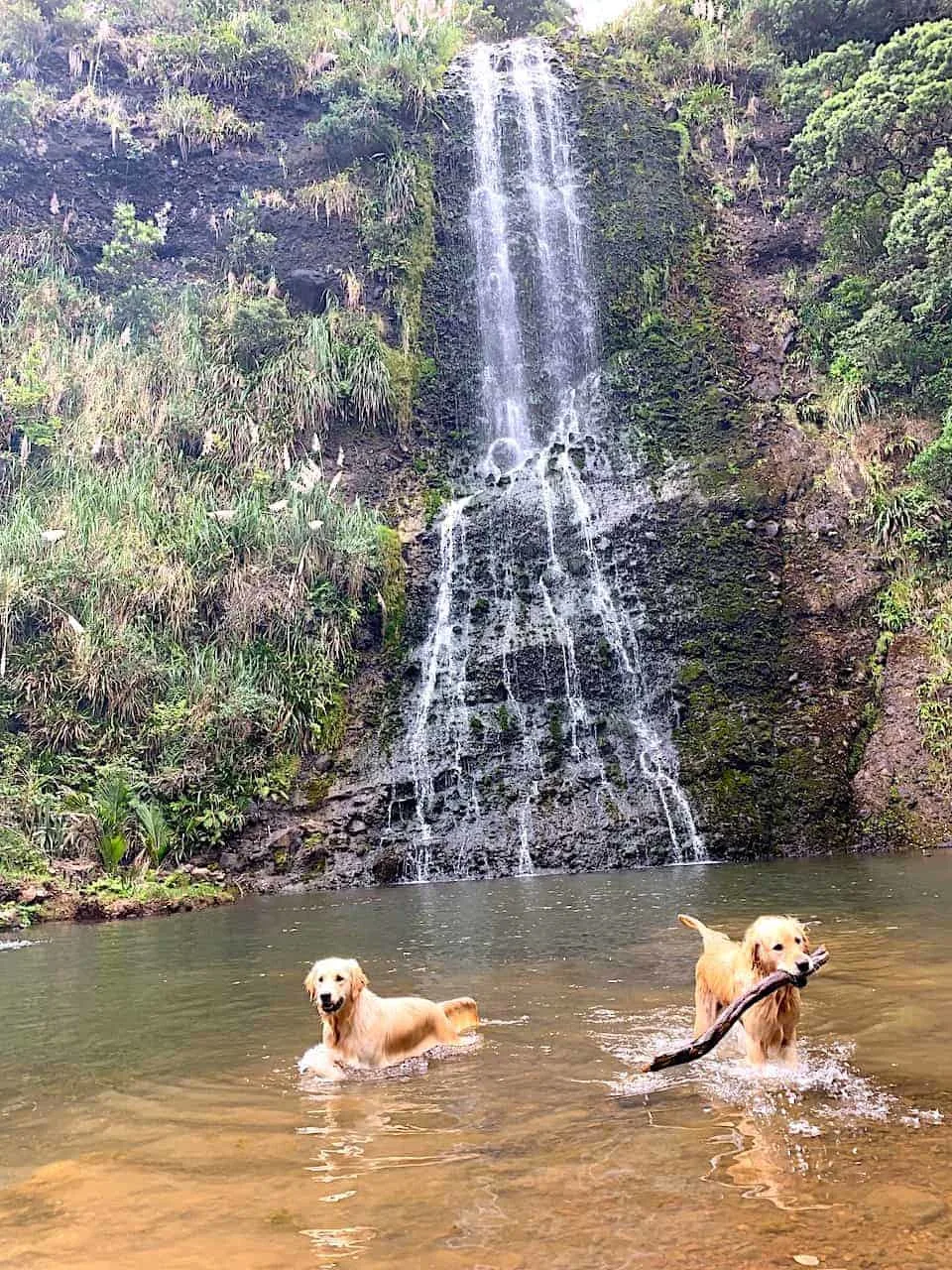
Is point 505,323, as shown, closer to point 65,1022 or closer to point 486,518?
point 486,518

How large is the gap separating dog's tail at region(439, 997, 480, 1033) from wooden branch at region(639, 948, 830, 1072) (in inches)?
58.5

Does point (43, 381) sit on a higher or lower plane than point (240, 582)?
higher

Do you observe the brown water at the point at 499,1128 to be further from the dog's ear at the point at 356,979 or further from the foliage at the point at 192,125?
the foliage at the point at 192,125

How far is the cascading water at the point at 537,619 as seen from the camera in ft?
43.8

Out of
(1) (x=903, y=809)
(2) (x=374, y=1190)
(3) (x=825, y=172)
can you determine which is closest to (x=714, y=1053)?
(2) (x=374, y=1190)

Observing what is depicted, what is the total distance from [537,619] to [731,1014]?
12822 millimetres

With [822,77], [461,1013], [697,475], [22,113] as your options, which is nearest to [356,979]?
[461,1013]

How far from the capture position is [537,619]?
1600cm

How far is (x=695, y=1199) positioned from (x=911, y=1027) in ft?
6.49

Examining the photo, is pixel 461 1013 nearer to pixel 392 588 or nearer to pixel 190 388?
pixel 392 588

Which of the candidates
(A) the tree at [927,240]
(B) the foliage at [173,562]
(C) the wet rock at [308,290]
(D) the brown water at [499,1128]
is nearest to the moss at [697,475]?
(A) the tree at [927,240]

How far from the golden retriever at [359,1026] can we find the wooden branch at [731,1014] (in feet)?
4.54

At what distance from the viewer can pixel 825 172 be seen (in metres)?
18.4

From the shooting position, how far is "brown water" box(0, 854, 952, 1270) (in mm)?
2414
